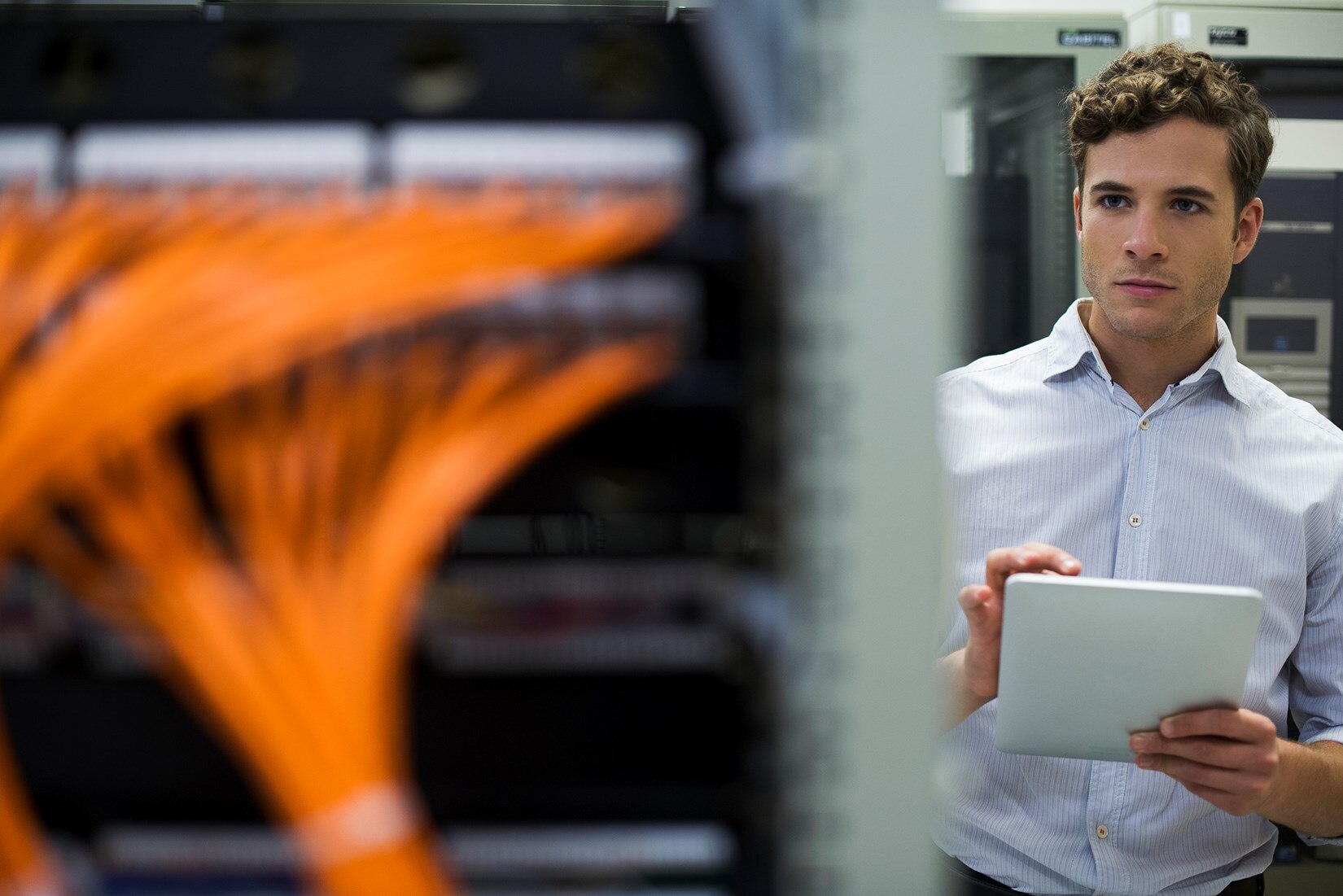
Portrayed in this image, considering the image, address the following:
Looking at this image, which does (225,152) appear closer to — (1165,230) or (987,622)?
(987,622)

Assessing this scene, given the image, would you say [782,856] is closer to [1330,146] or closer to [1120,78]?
[1120,78]

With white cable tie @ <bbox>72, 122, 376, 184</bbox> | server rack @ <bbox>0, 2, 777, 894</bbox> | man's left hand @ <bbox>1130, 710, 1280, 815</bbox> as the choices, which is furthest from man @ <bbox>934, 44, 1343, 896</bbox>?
white cable tie @ <bbox>72, 122, 376, 184</bbox>

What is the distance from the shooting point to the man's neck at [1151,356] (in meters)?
1.43

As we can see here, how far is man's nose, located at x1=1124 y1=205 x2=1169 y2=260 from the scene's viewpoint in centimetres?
137

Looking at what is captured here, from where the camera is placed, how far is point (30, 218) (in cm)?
40

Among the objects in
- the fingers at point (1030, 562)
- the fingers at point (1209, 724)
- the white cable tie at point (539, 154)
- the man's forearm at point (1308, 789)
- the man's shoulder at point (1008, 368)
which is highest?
the white cable tie at point (539, 154)

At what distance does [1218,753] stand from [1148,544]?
374mm

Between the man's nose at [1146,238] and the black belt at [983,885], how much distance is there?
86 cm

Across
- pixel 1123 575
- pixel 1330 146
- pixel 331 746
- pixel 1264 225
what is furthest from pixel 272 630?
pixel 1330 146

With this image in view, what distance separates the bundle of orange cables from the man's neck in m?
1.25

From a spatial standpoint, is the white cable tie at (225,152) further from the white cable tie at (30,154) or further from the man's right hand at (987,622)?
the man's right hand at (987,622)

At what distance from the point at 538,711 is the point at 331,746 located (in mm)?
81

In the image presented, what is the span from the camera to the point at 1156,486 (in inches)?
54.7

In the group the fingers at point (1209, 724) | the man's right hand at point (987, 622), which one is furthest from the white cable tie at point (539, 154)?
the fingers at point (1209, 724)
